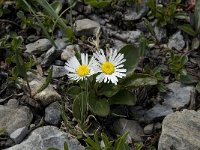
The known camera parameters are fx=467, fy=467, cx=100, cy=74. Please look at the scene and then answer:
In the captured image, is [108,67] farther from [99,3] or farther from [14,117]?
[99,3]

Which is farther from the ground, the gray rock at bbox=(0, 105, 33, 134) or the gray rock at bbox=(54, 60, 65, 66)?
the gray rock at bbox=(54, 60, 65, 66)

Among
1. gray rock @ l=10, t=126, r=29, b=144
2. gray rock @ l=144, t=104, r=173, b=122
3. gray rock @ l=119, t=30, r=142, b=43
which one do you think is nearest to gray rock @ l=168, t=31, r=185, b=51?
gray rock @ l=119, t=30, r=142, b=43

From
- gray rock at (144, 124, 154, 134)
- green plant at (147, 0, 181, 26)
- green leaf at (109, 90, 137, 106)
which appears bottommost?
gray rock at (144, 124, 154, 134)

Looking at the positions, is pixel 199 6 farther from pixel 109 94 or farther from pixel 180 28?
pixel 109 94

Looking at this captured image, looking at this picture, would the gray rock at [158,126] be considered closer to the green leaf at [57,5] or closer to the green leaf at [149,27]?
the green leaf at [149,27]

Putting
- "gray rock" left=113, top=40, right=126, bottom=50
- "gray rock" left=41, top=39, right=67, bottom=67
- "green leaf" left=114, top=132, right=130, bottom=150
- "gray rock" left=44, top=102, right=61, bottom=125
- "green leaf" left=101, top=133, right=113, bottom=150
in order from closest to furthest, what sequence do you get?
"green leaf" left=114, top=132, right=130, bottom=150, "green leaf" left=101, top=133, right=113, bottom=150, "gray rock" left=44, top=102, right=61, bottom=125, "gray rock" left=41, top=39, right=67, bottom=67, "gray rock" left=113, top=40, right=126, bottom=50

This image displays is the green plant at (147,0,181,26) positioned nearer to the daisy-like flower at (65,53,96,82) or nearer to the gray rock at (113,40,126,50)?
the gray rock at (113,40,126,50)

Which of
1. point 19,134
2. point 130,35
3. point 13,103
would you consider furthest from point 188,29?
point 19,134

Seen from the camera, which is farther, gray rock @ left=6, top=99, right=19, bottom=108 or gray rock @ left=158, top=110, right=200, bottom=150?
gray rock @ left=6, top=99, right=19, bottom=108
